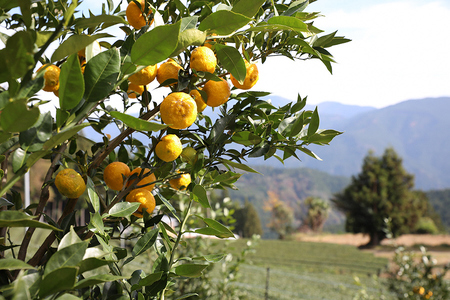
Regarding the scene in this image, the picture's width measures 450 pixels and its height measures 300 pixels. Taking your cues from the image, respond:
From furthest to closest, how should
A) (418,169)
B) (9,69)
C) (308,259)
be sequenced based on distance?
(418,169), (308,259), (9,69)

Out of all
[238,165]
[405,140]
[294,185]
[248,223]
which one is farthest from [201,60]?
[405,140]

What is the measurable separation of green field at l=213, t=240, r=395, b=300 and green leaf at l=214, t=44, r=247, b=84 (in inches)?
125

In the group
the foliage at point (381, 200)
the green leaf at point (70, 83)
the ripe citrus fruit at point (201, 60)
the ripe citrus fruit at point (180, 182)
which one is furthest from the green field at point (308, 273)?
the green leaf at point (70, 83)

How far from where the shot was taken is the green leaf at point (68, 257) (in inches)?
11.4

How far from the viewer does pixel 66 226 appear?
47 cm

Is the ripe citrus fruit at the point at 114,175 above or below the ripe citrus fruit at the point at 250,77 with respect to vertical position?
below

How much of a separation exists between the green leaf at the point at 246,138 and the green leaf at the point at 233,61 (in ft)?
0.35

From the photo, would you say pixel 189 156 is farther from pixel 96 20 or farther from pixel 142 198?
pixel 96 20

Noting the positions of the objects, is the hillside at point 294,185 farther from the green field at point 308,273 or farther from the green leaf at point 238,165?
the green leaf at point 238,165

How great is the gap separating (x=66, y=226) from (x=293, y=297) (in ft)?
22.2

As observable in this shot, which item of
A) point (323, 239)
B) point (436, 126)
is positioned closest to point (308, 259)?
point (323, 239)

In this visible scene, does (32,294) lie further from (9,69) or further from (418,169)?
(418,169)

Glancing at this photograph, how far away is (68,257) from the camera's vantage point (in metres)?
0.29

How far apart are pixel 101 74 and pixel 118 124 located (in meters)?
0.30
